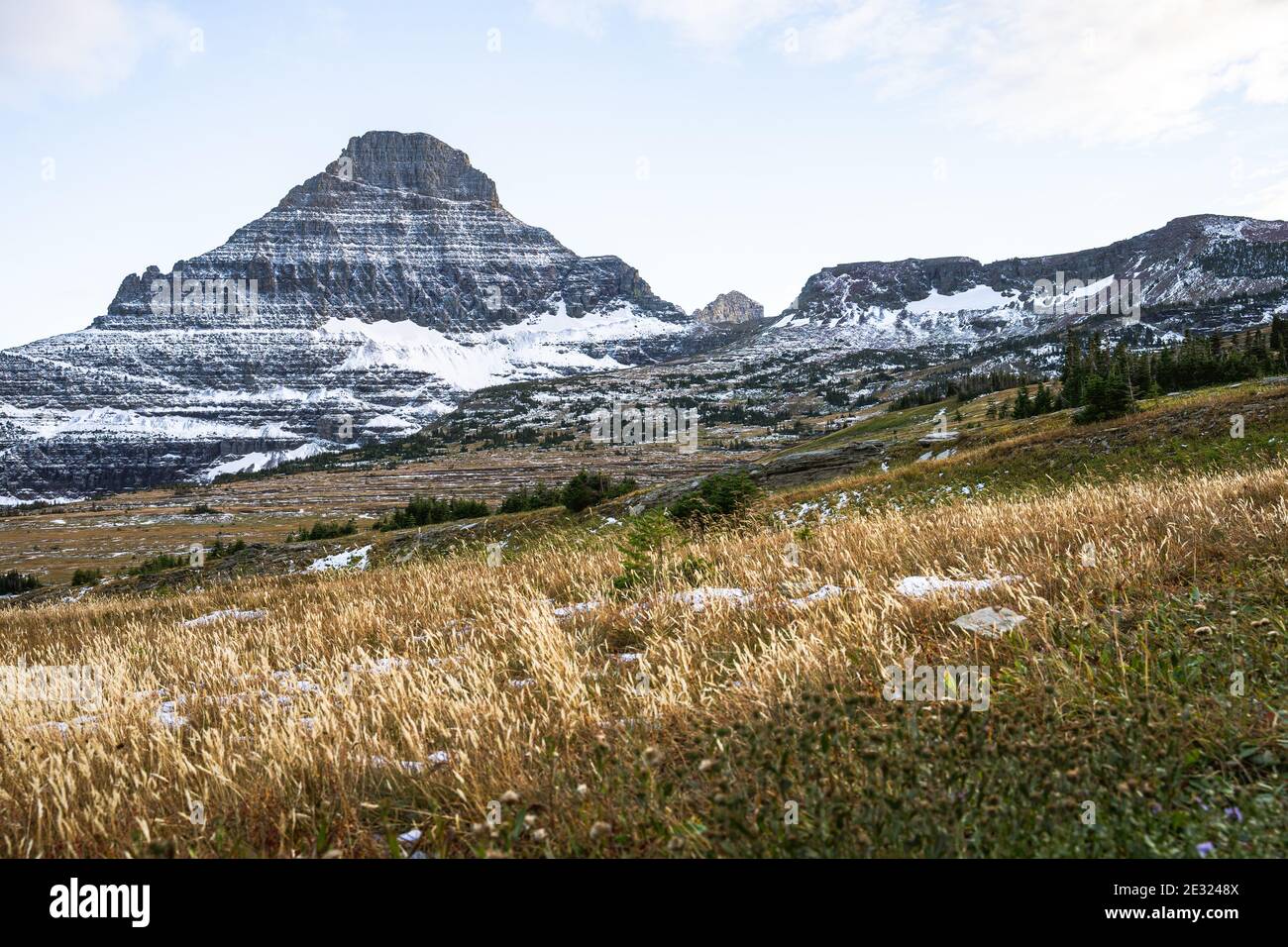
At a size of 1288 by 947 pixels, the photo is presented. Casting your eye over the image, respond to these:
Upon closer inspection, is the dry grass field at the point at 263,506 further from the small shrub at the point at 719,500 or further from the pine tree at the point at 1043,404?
the small shrub at the point at 719,500

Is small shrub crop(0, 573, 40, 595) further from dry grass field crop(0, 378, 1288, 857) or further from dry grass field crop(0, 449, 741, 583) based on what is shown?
dry grass field crop(0, 378, 1288, 857)

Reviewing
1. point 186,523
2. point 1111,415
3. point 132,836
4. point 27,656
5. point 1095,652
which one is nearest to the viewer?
point 132,836

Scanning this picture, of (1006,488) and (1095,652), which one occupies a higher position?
(1095,652)

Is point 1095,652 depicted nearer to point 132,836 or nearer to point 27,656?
point 132,836

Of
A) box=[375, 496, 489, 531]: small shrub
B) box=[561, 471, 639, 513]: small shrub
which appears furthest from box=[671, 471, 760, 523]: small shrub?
box=[375, 496, 489, 531]: small shrub

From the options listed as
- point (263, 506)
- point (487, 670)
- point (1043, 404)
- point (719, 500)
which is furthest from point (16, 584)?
point (1043, 404)

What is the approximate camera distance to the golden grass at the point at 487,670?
349 cm

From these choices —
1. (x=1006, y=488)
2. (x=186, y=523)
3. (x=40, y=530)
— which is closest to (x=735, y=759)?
(x=1006, y=488)

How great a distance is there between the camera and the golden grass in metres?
3.49

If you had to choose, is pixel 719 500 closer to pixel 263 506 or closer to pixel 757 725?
pixel 757 725
